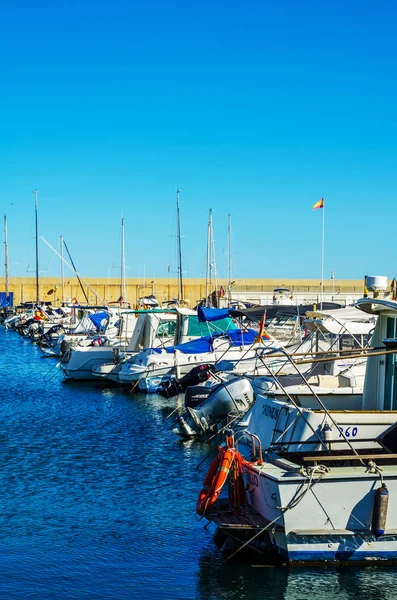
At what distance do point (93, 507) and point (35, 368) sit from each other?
1181 inches

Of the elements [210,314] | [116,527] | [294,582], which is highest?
[210,314]

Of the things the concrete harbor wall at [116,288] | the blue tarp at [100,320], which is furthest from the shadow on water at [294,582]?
the concrete harbor wall at [116,288]

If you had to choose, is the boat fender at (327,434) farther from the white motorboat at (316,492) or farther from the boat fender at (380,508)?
the boat fender at (380,508)

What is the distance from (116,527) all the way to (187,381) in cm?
1358

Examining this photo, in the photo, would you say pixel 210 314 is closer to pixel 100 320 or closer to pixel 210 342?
pixel 210 342

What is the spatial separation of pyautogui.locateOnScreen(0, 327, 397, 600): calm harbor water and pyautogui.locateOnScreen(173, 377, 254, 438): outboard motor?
0.59 metres

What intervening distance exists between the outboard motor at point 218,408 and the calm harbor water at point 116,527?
587 mm

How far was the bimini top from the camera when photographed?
32.2m

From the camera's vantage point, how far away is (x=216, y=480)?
1297 cm

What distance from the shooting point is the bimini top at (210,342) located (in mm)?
32156

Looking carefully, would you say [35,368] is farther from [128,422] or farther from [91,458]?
[91,458]

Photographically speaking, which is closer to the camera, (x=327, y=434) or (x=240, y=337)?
(x=327, y=434)

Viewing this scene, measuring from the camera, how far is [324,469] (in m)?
12.1

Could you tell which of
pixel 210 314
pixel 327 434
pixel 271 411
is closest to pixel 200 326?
pixel 210 314
